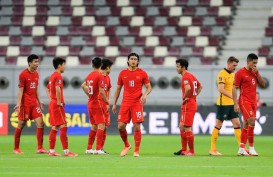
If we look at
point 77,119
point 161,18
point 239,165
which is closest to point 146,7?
point 161,18

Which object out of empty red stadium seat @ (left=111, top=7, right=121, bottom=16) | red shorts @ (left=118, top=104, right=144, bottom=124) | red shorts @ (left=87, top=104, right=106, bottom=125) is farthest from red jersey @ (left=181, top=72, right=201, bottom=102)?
empty red stadium seat @ (left=111, top=7, right=121, bottom=16)

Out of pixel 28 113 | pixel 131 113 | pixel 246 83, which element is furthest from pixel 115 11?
pixel 131 113

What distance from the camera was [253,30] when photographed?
33.2 meters

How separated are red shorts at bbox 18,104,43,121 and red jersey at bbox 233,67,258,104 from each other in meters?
4.17

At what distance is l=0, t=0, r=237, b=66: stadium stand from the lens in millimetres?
32688

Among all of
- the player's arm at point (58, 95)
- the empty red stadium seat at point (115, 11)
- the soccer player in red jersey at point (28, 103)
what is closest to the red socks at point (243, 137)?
the player's arm at point (58, 95)

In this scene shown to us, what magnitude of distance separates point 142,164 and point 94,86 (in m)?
3.21

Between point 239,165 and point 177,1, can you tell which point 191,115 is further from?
point 177,1

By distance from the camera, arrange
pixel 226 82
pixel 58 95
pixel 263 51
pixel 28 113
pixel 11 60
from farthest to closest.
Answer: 1. pixel 11 60
2. pixel 263 51
3. pixel 28 113
4. pixel 226 82
5. pixel 58 95

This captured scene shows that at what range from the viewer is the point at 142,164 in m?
15.5

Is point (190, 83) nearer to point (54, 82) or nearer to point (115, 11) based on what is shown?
point (54, 82)

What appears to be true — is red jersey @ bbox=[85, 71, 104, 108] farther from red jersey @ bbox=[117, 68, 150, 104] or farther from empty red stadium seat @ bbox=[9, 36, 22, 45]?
empty red stadium seat @ bbox=[9, 36, 22, 45]

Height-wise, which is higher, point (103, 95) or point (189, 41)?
point (189, 41)

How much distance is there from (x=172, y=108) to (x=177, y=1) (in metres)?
7.90
